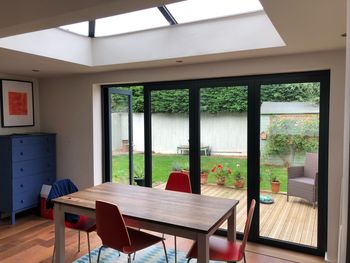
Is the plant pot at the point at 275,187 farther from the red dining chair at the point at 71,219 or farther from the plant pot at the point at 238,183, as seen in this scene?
the red dining chair at the point at 71,219

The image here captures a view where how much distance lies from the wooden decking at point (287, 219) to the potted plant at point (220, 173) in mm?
235

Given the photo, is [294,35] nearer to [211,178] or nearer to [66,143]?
[211,178]

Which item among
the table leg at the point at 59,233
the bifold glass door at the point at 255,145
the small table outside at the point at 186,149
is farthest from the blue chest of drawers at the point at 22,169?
the small table outside at the point at 186,149

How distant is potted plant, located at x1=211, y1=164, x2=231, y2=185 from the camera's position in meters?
3.79

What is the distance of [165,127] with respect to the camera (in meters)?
4.19

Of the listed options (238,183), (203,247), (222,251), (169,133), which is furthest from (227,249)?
(169,133)

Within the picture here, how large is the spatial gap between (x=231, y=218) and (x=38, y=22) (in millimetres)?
2227

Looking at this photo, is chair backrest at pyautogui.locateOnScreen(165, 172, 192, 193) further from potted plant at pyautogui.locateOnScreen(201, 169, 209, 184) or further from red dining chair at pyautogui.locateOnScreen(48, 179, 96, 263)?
red dining chair at pyautogui.locateOnScreen(48, 179, 96, 263)

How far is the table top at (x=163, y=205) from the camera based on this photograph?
2.21 meters

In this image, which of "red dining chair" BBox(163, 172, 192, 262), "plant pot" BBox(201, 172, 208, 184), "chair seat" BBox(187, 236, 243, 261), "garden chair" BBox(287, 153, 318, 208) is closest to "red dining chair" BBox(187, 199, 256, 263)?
"chair seat" BBox(187, 236, 243, 261)

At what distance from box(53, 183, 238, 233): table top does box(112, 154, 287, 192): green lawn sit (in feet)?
3.38

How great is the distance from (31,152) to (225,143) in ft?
9.74

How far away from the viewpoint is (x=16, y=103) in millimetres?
4609

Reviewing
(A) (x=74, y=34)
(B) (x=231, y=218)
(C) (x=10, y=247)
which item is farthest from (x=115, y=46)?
(C) (x=10, y=247)
